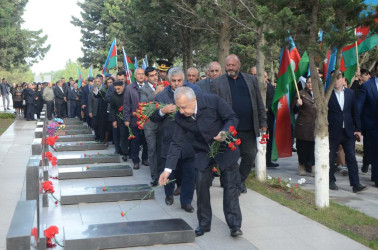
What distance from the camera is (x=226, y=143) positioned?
584 cm

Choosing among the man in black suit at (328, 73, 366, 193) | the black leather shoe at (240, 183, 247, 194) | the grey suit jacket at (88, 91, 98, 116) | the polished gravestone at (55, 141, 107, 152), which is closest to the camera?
the black leather shoe at (240, 183, 247, 194)

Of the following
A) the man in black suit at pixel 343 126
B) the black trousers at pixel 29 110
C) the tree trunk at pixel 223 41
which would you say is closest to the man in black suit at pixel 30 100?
the black trousers at pixel 29 110

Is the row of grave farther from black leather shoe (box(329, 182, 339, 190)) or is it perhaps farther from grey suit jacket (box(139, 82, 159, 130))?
black leather shoe (box(329, 182, 339, 190))

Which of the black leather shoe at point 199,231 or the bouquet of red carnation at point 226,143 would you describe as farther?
the black leather shoe at point 199,231

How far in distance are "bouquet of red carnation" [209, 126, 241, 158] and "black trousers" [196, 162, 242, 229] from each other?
0.76ft

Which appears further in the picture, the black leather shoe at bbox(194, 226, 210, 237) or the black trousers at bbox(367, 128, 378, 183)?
the black trousers at bbox(367, 128, 378, 183)

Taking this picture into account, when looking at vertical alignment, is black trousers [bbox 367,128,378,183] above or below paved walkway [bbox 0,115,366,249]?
above

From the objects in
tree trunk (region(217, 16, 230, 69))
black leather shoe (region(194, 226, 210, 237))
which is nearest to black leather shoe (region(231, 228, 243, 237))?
black leather shoe (region(194, 226, 210, 237))

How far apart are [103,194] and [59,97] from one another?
18639mm

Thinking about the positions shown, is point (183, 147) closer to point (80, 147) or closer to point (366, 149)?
point (366, 149)

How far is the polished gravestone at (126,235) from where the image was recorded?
5.59 meters

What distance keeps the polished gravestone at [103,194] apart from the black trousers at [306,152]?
11.1ft

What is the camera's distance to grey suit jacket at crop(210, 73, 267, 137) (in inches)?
306

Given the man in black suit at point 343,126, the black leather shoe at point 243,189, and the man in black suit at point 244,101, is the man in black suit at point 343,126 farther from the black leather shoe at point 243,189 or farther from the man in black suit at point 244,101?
the man in black suit at point 244,101
